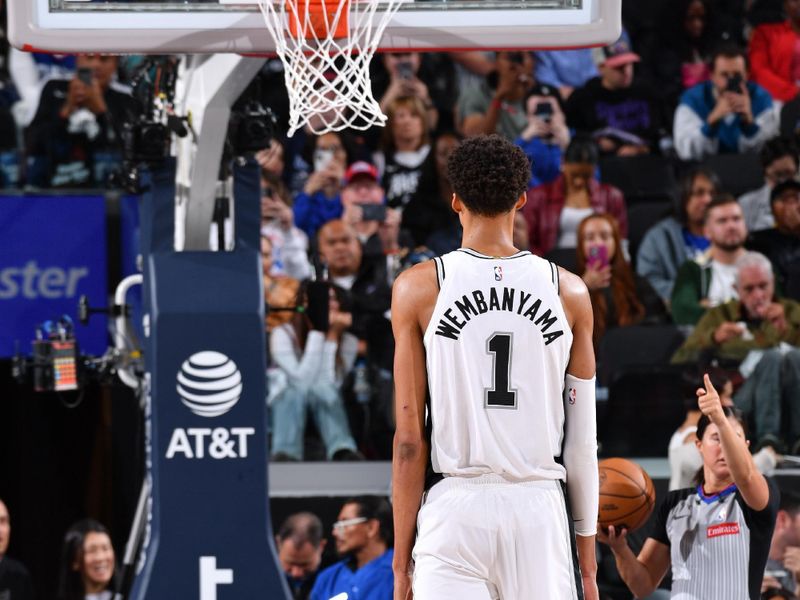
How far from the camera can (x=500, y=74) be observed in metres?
11.5

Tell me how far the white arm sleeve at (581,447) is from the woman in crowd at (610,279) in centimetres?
530

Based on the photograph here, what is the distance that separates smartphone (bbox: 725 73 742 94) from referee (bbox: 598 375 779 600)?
19.6ft

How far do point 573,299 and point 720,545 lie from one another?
2057 mm

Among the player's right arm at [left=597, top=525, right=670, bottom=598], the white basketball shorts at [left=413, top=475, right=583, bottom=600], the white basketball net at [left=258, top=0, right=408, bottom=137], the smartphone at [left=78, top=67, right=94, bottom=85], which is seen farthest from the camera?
the smartphone at [left=78, top=67, right=94, bottom=85]

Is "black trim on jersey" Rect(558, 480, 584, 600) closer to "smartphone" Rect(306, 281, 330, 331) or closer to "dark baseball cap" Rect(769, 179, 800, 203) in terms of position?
"smartphone" Rect(306, 281, 330, 331)

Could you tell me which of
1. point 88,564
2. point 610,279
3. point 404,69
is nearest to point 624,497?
point 610,279

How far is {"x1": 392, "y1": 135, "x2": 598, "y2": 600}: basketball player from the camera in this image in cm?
413

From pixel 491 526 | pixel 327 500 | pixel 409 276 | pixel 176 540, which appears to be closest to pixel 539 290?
pixel 409 276

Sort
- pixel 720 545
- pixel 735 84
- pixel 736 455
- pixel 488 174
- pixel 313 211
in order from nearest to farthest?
pixel 488 174 < pixel 736 455 < pixel 720 545 < pixel 313 211 < pixel 735 84

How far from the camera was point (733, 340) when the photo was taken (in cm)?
913

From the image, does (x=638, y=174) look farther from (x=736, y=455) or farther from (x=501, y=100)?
(x=736, y=455)

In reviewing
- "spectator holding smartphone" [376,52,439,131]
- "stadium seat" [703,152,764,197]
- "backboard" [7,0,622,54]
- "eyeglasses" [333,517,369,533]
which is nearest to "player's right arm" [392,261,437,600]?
"backboard" [7,0,622,54]

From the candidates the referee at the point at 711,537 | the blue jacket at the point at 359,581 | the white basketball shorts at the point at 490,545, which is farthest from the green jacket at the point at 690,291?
the white basketball shorts at the point at 490,545

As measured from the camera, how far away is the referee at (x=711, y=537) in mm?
5832
